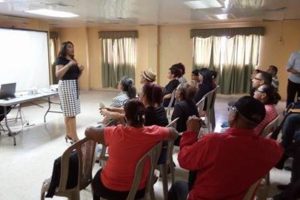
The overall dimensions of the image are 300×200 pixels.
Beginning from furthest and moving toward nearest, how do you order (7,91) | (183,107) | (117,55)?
1. (117,55)
2. (7,91)
3. (183,107)

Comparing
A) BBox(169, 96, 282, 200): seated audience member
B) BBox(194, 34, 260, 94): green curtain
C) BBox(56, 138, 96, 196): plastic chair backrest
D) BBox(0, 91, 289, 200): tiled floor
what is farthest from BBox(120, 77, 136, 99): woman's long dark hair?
BBox(194, 34, 260, 94): green curtain

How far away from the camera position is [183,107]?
276 centimetres

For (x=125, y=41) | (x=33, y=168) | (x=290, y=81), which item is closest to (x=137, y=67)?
(x=125, y=41)

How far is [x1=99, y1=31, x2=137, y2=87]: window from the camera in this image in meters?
8.59

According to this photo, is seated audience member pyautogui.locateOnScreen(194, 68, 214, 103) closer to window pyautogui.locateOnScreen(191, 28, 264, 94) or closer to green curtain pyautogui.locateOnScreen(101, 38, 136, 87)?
window pyautogui.locateOnScreen(191, 28, 264, 94)

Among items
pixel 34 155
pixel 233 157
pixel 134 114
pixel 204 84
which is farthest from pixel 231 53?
pixel 233 157

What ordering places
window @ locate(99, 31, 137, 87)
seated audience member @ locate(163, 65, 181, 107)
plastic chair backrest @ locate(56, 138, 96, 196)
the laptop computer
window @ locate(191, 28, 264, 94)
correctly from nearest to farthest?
plastic chair backrest @ locate(56, 138, 96, 196) < the laptop computer < seated audience member @ locate(163, 65, 181, 107) < window @ locate(191, 28, 264, 94) < window @ locate(99, 31, 137, 87)

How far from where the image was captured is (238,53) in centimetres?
755

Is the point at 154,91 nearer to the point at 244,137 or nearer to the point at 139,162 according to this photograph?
the point at 139,162

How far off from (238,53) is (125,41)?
3.42 meters

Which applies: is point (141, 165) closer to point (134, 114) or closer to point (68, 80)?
point (134, 114)

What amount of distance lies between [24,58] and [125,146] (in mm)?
5615

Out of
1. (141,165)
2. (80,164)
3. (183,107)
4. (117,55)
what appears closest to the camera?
(141,165)

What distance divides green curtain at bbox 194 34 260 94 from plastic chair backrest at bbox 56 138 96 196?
633 centimetres
